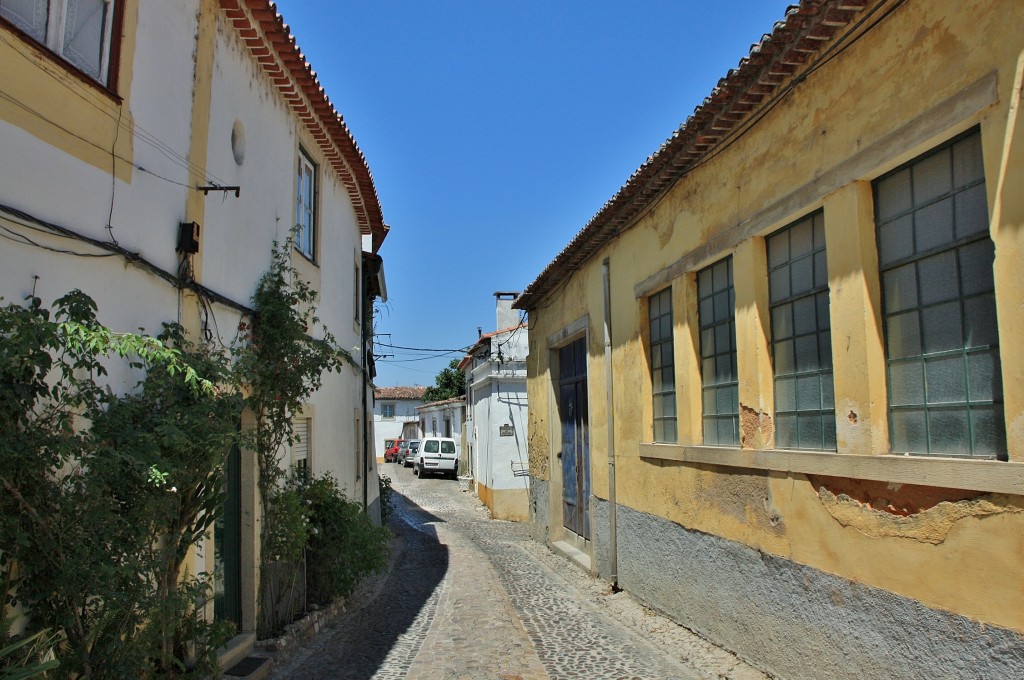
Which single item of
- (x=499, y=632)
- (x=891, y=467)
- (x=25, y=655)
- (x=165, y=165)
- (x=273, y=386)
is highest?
(x=165, y=165)

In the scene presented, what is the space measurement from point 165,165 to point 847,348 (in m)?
4.78

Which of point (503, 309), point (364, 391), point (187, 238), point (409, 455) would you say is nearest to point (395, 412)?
point (409, 455)

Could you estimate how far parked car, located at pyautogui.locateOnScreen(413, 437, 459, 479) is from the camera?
3153cm

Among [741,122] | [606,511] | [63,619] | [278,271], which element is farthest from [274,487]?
[741,122]

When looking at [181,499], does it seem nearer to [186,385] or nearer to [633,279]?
[186,385]

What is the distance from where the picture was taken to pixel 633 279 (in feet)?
29.0

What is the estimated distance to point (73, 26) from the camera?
4531 mm

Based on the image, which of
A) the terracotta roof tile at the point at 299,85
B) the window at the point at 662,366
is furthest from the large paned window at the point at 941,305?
the terracotta roof tile at the point at 299,85

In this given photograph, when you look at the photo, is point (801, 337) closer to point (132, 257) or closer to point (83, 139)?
point (132, 257)

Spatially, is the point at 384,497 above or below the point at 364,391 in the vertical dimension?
below

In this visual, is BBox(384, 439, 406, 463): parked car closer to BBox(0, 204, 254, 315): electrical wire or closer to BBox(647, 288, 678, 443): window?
BBox(647, 288, 678, 443): window

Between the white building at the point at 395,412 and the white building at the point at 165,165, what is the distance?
4647cm

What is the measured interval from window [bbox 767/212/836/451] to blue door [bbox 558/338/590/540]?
5545 mm

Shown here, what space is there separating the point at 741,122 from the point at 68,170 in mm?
4814
